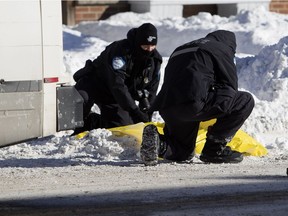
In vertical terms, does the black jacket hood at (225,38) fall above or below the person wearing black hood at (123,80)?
above

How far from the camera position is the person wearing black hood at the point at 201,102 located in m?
10.0

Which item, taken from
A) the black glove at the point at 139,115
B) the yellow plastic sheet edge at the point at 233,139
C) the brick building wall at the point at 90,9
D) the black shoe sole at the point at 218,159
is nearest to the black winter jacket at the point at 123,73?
the black glove at the point at 139,115

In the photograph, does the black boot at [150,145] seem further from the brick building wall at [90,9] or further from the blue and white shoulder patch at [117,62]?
the brick building wall at [90,9]

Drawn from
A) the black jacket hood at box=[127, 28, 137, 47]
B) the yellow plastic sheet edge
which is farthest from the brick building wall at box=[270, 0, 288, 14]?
the yellow plastic sheet edge

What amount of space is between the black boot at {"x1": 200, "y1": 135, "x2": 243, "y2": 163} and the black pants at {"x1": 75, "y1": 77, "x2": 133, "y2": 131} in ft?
6.52

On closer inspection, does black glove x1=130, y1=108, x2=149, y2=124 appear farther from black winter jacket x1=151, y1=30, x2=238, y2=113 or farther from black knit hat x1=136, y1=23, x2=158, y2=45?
black winter jacket x1=151, y1=30, x2=238, y2=113

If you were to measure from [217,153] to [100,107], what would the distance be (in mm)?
2423

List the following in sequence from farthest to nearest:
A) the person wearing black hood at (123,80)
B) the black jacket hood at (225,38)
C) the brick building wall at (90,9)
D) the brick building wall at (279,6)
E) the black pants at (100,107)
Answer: the brick building wall at (279,6) < the brick building wall at (90,9) < the black pants at (100,107) < the person wearing black hood at (123,80) < the black jacket hood at (225,38)

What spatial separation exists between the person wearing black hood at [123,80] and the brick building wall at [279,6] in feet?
28.9

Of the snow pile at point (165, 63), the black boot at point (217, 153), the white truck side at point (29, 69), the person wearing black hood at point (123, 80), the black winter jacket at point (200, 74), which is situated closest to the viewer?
the white truck side at point (29, 69)

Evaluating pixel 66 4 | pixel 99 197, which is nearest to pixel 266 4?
pixel 66 4

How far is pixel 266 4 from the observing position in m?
20.6

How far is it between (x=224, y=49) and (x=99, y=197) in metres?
2.22

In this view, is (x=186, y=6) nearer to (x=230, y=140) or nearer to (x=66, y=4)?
(x=66, y=4)
